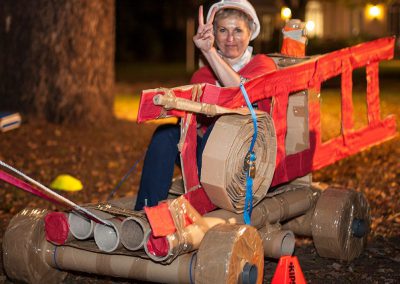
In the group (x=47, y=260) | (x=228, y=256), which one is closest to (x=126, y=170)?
(x=47, y=260)

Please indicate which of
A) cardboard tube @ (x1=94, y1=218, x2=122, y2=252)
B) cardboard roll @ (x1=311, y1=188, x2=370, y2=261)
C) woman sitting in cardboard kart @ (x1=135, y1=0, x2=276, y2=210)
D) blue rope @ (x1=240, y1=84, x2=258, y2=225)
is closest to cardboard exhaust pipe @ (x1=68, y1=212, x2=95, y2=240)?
cardboard tube @ (x1=94, y1=218, x2=122, y2=252)

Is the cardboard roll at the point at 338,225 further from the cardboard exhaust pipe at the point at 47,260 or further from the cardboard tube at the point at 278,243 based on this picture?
the cardboard exhaust pipe at the point at 47,260

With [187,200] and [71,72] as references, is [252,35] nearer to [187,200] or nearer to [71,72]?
[187,200]

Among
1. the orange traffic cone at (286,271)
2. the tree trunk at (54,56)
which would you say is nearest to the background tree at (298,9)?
the tree trunk at (54,56)

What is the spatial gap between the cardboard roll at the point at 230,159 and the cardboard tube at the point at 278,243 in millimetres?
333

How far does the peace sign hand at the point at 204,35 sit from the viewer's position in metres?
5.17

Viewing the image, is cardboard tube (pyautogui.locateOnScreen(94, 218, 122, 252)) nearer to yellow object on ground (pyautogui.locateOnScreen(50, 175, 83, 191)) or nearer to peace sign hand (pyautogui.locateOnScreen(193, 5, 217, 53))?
peace sign hand (pyautogui.locateOnScreen(193, 5, 217, 53))

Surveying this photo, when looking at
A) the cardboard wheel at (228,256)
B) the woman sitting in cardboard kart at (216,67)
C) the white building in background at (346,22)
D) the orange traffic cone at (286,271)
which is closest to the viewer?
the cardboard wheel at (228,256)

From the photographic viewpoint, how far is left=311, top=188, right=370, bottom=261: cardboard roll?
19.7ft

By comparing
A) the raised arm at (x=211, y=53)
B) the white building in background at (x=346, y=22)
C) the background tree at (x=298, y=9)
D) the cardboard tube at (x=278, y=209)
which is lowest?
the white building in background at (x=346, y=22)

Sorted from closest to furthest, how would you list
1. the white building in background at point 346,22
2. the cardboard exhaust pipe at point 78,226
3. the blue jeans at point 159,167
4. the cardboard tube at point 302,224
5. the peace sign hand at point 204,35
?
the cardboard exhaust pipe at point 78,226 < the peace sign hand at point 204,35 < the blue jeans at point 159,167 < the cardboard tube at point 302,224 < the white building in background at point 346,22

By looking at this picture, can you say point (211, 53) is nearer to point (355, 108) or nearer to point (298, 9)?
point (355, 108)

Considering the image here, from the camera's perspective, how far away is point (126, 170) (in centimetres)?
938

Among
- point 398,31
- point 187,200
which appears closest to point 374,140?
point 187,200
